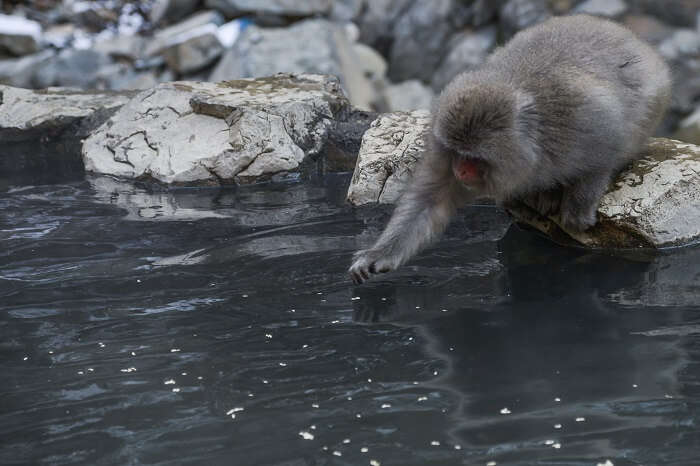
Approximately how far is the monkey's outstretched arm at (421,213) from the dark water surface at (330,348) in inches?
4.9

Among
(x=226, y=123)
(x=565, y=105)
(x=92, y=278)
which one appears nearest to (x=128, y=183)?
(x=226, y=123)

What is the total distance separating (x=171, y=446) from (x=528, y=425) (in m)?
1.01

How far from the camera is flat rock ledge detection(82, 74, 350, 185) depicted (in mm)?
5383

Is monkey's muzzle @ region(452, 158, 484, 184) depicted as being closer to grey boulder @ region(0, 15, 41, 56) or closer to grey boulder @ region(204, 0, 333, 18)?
grey boulder @ region(204, 0, 333, 18)

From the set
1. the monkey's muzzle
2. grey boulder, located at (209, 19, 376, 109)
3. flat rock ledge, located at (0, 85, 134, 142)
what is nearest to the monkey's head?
the monkey's muzzle

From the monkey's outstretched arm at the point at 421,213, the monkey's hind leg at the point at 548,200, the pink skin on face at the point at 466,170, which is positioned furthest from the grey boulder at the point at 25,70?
the pink skin on face at the point at 466,170

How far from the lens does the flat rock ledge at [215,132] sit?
212 inches

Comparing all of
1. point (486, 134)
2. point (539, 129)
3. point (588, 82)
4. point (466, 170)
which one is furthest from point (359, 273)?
point (588, 82)

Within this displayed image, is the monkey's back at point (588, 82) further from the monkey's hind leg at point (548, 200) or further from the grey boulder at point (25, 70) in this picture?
the grey boulder at point (25, 70)

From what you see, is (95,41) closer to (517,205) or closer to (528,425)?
(517,205)

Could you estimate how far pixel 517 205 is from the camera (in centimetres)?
433

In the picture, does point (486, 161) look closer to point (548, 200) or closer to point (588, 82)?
Result: point (588, 82)

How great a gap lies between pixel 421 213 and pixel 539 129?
0.66 m

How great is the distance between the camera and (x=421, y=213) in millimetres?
3859
